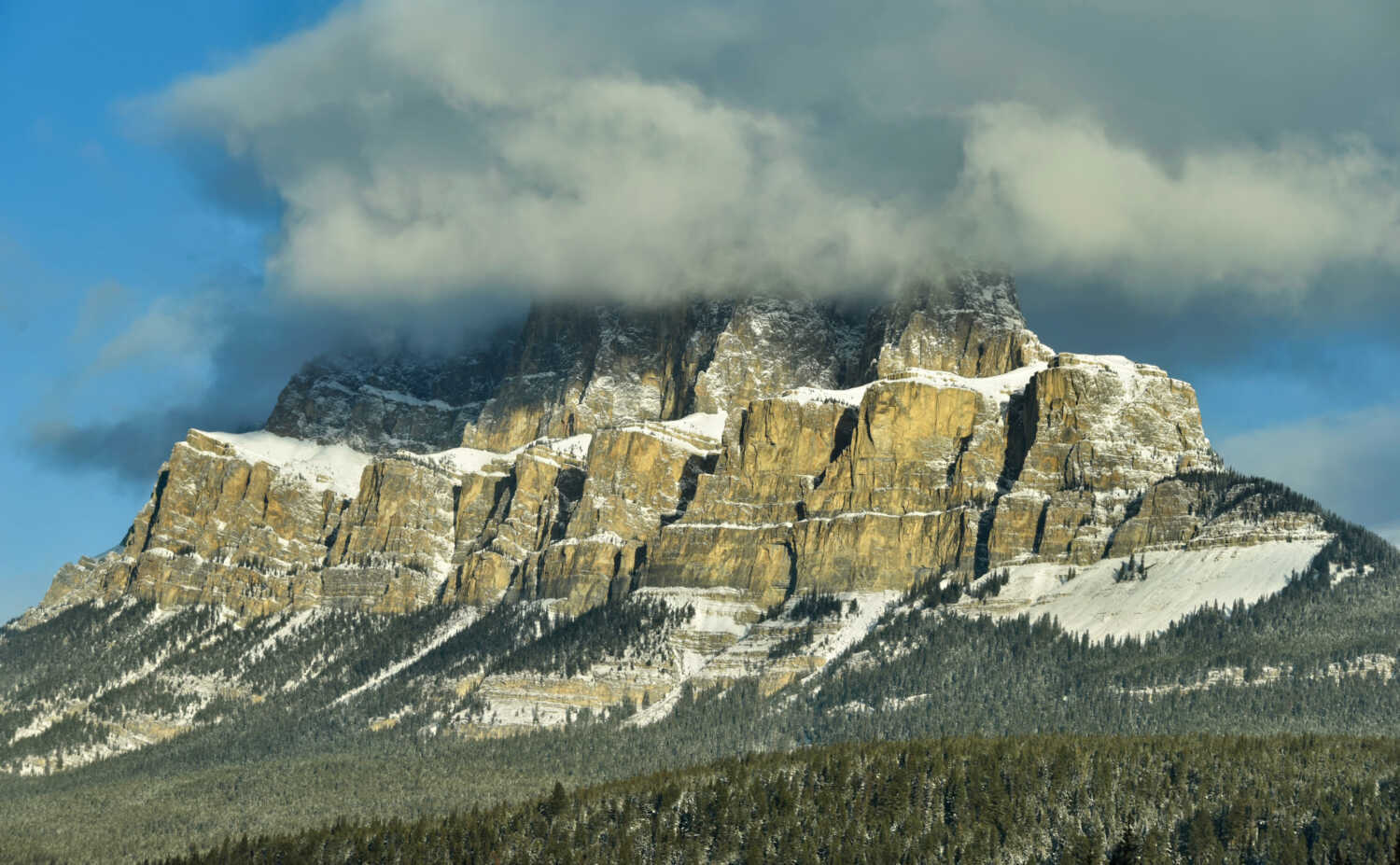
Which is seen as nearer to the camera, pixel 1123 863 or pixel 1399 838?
pixel 1399 838

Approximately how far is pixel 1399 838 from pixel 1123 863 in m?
18.8

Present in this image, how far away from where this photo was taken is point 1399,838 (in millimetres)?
133875

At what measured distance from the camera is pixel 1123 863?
471 feet
